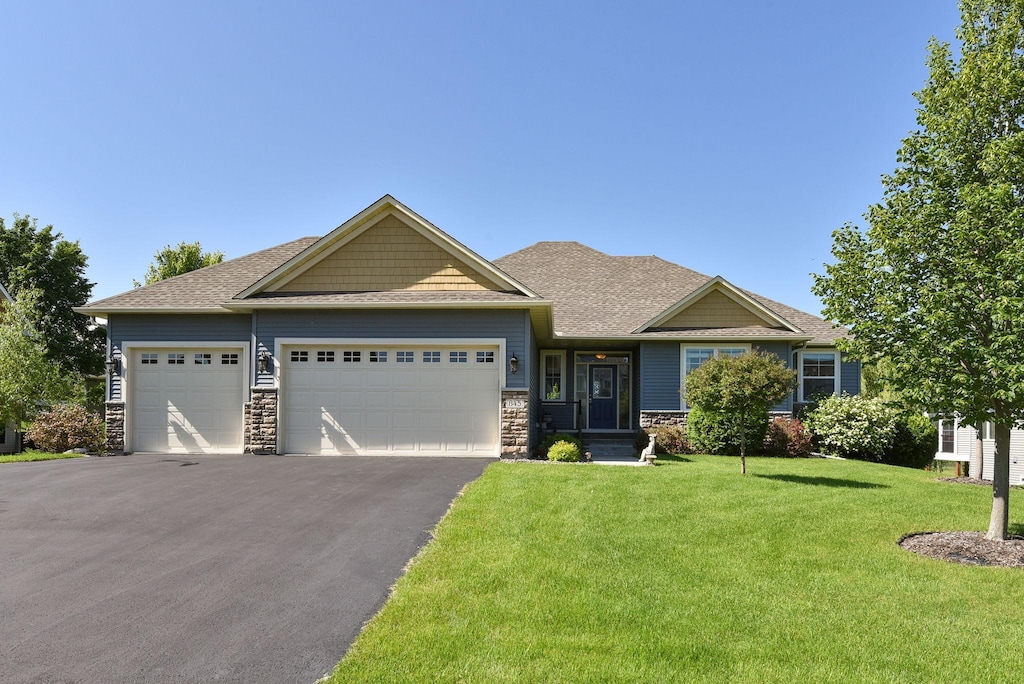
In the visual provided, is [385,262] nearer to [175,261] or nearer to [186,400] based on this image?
[186,400]

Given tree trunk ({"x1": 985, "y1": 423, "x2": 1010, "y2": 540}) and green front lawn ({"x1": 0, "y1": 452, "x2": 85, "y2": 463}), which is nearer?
tree trunk ({"x1": 985, "y1": 423, "x2": 1010, "y2": 540})

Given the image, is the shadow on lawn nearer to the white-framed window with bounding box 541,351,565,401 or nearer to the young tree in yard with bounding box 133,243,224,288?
the white-framed window with bounding box 541,351,565,401

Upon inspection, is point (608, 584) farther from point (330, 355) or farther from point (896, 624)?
point (330, 355)

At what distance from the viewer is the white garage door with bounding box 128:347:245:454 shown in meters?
Result: 15.4

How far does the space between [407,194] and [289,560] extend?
1036 centimetres

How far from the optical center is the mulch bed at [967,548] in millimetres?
7133

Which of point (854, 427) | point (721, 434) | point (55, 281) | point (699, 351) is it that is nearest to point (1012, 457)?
point (854, 427)

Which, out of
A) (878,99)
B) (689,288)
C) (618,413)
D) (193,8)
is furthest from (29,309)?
(878,99)

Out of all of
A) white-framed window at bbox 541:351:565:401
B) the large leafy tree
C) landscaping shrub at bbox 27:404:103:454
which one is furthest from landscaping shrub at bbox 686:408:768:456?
the large leafy tree

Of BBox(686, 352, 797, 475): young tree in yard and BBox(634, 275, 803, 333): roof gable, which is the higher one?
BBox(634, 275, 803, 333): roof gable

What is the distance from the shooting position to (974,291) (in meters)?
7.45

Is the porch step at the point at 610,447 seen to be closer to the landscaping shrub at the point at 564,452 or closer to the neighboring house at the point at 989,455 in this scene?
the landscaping shrub at the point at 564,452

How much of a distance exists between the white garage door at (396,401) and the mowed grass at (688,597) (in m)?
4.69

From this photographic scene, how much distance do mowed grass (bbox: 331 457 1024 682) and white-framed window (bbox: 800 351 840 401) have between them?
9.45 metres
